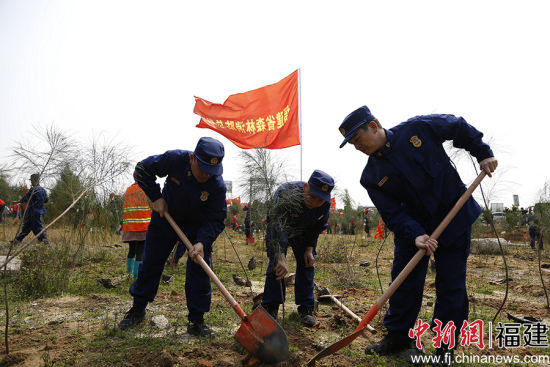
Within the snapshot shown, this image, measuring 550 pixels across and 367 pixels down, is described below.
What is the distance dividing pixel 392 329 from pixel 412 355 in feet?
0.79

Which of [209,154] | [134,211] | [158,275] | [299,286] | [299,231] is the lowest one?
[299,286]


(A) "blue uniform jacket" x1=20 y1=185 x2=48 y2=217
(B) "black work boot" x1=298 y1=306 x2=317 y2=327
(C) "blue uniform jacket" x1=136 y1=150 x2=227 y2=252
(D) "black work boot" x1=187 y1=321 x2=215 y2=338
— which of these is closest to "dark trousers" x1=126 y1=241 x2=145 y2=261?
(A) "blue uniform jacket" x1=20 y1=185 x2=48 y2=217

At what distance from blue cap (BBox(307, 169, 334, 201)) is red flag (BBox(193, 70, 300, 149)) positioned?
16.5 ft

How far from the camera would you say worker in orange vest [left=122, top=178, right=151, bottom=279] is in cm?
532

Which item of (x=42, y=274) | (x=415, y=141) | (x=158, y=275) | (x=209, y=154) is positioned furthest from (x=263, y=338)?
(x=42, y=274)

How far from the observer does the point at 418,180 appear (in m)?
2.79

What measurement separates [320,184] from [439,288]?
1.36 metres

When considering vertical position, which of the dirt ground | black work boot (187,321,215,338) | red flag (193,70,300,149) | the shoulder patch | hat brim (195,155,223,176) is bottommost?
the dirt ground

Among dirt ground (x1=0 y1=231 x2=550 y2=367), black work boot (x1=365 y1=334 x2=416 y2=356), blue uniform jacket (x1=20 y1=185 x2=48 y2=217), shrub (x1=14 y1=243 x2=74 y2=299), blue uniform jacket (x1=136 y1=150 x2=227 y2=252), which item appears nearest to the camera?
dirt ground (x1=0 y1=231 x2=550 y2=367)

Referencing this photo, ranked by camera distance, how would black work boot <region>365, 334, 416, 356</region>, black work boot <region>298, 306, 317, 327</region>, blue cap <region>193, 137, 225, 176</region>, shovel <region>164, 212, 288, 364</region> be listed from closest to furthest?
shovel <region>164, 212, 288, 364</region> → black work boot <region>365, 334, 416, 356</region> → blue cap <region>193, 137, 225, 176</region> → black work boot <region>298, 306, 317, 327</region>

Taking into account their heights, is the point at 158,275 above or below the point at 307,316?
above

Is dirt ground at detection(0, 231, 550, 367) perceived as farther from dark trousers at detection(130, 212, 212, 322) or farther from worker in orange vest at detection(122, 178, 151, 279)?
worker in orange vest at detection(122, 178, 151, 279)

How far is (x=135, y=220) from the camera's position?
5.33 m

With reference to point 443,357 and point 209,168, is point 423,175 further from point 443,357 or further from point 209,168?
point 209,168
